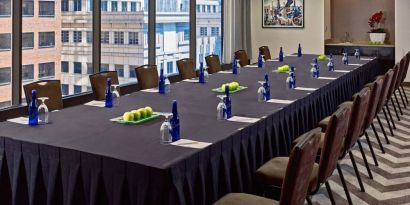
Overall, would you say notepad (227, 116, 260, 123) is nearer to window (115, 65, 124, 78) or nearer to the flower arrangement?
window (115, 65, 124, 78)

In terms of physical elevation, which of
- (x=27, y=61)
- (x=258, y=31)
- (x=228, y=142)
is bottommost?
(x=228, y=142)

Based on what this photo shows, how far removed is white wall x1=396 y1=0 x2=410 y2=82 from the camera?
9930 mm

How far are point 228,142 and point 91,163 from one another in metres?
0.80

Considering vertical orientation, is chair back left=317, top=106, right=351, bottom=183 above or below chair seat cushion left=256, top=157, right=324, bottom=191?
above

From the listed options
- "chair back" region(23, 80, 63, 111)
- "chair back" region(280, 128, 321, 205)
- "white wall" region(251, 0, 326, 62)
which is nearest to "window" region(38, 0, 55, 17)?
"chair back" region(23, 80, 63, 111)

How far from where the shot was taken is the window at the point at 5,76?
5.32 metres

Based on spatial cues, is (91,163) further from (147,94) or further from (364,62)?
(364,62)

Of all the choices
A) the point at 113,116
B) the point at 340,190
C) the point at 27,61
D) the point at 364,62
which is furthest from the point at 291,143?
the point at 364,62

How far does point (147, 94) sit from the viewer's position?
14.8 ft

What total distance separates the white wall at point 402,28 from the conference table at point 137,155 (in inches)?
268

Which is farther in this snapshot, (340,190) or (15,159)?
(340,190)

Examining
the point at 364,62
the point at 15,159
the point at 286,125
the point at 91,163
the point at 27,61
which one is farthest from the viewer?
the point at 364,62

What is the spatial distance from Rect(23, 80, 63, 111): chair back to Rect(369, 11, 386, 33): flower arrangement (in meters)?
7.99

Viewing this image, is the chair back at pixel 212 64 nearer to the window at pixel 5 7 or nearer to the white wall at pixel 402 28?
the window at pixel 5 7
